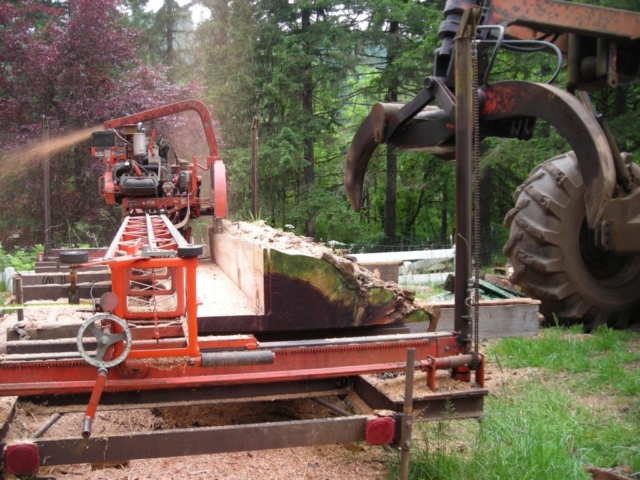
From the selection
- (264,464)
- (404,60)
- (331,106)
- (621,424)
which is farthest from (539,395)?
(331,106)

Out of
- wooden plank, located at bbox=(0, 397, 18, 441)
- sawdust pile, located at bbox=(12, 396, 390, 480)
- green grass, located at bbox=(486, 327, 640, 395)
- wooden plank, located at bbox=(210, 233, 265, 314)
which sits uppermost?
wooden plank, located at bbox=(210, 233, 265, 314)

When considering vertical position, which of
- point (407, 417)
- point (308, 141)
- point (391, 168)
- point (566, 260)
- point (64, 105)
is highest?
point (64, 105)

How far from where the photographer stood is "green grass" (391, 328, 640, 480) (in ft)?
10.2

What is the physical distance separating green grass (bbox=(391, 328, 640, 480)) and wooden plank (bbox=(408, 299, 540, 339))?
0.98ft

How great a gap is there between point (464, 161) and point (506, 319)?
253 centimetres

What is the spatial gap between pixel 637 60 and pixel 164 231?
390 centimetres

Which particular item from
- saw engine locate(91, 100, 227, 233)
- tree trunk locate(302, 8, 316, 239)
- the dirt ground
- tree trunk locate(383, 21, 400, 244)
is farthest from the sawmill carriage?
tree trunk locate(383, 21, 400, 244)

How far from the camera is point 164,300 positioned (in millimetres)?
3900

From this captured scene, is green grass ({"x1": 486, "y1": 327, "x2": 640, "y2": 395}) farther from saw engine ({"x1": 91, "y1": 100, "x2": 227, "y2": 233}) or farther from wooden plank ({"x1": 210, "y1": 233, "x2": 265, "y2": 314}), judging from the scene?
saw engine ({"x1": 91, "y1": 100, "x2": 227, "y2": 233})

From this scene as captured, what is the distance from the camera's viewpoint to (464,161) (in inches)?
119

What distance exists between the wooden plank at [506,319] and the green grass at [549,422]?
Result: 30 centimetres

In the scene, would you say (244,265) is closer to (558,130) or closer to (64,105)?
(558,130)

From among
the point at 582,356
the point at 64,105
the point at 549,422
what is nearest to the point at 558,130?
the point at 549,422

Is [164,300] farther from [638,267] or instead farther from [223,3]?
[223,3]
